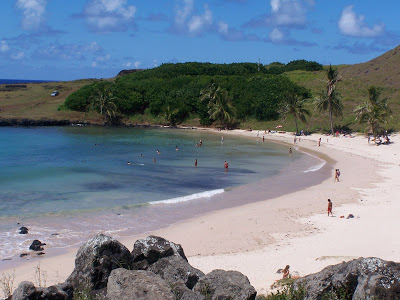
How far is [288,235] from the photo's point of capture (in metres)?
19.2

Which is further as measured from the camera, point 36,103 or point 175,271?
point 36,103

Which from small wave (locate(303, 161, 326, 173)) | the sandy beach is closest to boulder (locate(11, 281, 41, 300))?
the sandy beach

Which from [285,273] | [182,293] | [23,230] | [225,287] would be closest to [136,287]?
[182,293]

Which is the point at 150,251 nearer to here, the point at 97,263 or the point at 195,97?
the point at 97,263

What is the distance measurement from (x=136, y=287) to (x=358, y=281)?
3335 millimetres

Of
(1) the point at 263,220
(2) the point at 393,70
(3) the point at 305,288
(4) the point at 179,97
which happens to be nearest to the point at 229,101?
(4) the point at 179,97

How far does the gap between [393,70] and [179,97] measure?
1620 inches

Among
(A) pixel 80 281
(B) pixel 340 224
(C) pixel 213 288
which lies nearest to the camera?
(C) pixel 213 288

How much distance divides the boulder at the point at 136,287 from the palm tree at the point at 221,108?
64.3 metres

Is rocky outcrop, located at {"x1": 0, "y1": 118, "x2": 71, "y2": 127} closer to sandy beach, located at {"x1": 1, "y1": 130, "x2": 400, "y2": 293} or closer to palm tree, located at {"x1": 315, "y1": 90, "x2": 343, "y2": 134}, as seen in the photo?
palm tree, located at {"x1": 315, "y1": 90, "x2": 343, "y2": 134}

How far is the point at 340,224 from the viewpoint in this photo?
20578 millimetres

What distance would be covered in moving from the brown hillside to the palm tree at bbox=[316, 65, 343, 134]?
2369 cm

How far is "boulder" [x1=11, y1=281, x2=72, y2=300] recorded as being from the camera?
7.01 meters

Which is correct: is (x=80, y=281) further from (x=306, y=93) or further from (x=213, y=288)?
(x=306, y=93)
